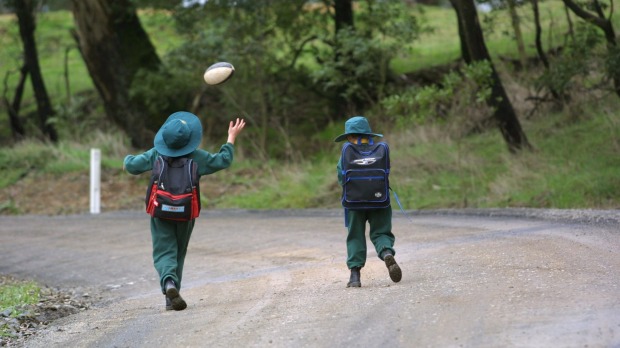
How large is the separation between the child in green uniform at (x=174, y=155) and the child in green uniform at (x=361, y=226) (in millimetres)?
1117

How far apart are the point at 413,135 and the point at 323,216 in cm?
621

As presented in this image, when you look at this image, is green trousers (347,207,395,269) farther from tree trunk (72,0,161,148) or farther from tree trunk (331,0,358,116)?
tree trunk (72,0,161,148)

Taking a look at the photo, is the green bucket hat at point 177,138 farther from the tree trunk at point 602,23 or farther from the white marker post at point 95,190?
the white marker post at point 95,190

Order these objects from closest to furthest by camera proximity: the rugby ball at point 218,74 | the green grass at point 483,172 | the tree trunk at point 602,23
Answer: the rugby ball at point 218,74
the green grass at point 483,172
the tree trunk at point 602,23

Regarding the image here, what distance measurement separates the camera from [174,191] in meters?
8.91

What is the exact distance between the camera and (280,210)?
67.3ft

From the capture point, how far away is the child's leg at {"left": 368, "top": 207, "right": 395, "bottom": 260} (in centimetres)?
971

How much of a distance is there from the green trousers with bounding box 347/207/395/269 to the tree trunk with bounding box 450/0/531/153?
11972mm

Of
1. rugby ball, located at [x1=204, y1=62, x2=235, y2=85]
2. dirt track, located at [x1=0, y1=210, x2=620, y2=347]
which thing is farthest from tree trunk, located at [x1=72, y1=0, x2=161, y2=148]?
rugby ball, located at [x1=204, y1=62, x2=235, y2=85]

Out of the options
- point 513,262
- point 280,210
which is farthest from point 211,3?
point 513,262

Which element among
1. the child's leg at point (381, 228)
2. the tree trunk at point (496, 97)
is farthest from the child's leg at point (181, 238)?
the tree trunk at point (496, 97)

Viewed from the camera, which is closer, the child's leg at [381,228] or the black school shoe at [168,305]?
the black school shoe at [168,305]

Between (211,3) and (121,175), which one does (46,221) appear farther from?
(211,3)

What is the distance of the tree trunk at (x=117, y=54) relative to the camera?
97.3 ft
